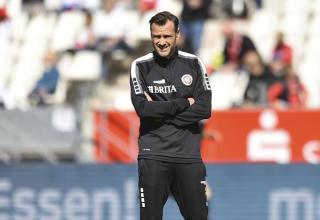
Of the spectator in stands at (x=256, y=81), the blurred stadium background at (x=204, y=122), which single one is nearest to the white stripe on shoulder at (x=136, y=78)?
the blurred stadium background at (x=204, y=122)

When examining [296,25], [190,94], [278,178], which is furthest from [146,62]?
[296,25]

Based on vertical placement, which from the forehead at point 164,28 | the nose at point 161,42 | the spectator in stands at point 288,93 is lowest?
the spectator in stands at point 288,93

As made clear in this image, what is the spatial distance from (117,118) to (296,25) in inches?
156

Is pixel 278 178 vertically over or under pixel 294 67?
under

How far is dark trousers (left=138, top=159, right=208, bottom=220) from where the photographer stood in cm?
770

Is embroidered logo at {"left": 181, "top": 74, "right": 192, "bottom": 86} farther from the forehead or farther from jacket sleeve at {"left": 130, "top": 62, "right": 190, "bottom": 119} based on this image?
the forehead

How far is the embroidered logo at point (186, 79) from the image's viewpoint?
25.5 feet

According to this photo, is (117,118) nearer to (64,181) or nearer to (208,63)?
(64,181)

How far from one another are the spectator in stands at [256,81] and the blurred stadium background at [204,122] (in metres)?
0.02

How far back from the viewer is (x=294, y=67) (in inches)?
615

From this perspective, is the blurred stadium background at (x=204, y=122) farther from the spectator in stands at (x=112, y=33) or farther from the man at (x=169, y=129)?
the man at (x=169, y=129)

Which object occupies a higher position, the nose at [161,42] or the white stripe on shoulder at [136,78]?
the nose at [161,42]

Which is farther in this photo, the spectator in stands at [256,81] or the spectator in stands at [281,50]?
the spectator in stands at [281,50]

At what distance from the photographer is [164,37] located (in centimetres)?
758
